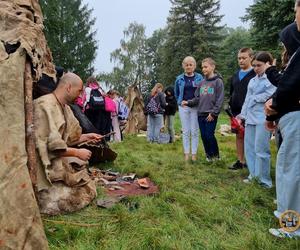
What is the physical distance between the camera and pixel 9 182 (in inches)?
110

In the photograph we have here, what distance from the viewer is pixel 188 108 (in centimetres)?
748

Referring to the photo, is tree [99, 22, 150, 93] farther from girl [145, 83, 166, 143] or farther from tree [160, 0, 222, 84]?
girl [145, 83, 166, 143]

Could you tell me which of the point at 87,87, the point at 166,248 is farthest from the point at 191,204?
the point at 87,87

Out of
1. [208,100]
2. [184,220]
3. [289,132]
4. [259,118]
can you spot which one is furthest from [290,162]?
[208,100]

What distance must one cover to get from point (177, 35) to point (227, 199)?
43.0 metres

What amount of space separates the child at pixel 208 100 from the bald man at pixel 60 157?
3075 millimetres

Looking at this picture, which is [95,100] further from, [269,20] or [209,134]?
[269,20]

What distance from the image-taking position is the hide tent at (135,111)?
1515 centimetres

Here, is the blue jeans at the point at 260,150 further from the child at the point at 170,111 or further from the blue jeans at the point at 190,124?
the child at the point at 170,111

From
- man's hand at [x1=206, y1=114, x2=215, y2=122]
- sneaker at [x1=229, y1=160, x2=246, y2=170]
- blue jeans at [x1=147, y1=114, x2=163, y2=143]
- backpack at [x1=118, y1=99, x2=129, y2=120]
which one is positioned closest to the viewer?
sneaker at [x1=229, y1=160, x2=246, y2=170]

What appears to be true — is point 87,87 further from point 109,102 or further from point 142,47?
point 142,47

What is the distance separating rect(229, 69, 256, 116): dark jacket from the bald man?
9.92 ft

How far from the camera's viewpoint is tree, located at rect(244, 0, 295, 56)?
1481 centimetres

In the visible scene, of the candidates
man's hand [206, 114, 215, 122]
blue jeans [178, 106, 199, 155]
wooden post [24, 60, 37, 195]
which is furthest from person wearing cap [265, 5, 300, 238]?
blue jeans [178, 106, 199, 155]
